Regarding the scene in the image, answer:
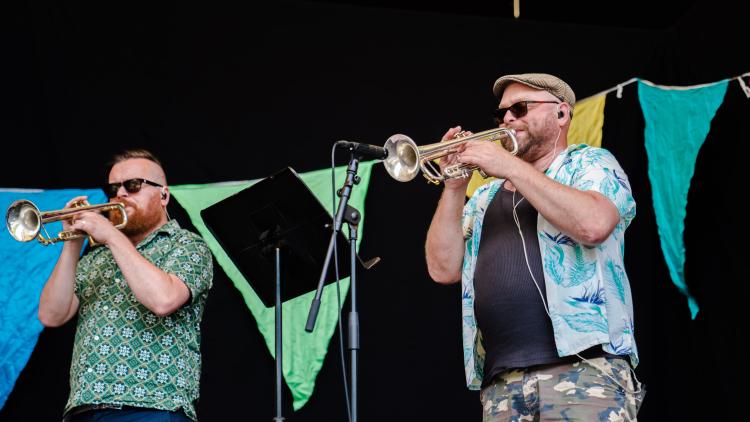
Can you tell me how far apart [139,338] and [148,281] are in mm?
237

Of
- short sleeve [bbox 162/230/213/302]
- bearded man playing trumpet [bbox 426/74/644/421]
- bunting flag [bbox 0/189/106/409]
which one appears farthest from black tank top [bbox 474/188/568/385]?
bunting flag [bbox 0/189/106/409]

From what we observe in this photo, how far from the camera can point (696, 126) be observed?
15.3ft

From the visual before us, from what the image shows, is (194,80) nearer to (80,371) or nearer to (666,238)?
(80,371)

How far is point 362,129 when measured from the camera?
16.6 ft

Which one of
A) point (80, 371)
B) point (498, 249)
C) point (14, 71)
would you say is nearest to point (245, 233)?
point (80, 371)

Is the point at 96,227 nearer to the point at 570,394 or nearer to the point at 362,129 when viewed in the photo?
the point at 362,129

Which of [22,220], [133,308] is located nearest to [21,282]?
[22,220]

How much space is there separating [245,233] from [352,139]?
1.40m

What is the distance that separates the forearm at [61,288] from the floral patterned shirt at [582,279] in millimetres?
1657

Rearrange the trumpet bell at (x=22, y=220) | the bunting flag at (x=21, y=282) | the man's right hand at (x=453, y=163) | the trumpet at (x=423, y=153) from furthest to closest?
the bunting flag at (x=21, y=282) < the trumpet bell at (x=22, y=220) < the man's right hand at (x=453, y=163) < the trumpet at (x=423, y=153)

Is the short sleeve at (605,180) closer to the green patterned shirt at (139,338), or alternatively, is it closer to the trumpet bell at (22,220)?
the green patterned shirt at (139,338)

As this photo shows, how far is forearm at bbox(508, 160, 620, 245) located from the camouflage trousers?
1.33 ft

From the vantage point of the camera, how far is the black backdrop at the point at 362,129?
4.62 metres

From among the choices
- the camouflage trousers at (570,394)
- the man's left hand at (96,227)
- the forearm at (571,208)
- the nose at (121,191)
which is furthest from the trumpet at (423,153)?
the nose at (121,191)
